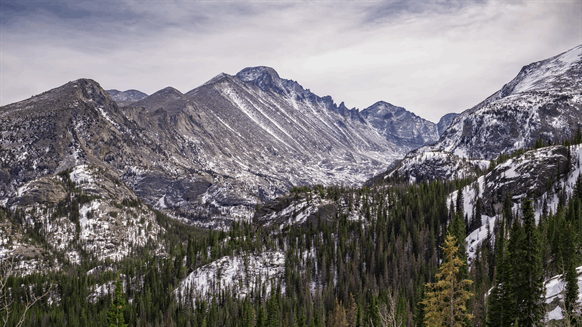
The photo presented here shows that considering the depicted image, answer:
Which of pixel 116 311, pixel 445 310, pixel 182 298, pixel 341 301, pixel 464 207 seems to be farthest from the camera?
pixel 464 207

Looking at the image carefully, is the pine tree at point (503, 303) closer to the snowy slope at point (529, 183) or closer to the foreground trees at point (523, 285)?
the foreground trees at point (523, 285)

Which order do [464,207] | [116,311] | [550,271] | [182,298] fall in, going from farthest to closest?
[464,207], [182,298], [550,271], [116,311]

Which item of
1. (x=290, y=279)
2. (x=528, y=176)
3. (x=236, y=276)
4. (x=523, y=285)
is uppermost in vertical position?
(x=528, y=176)

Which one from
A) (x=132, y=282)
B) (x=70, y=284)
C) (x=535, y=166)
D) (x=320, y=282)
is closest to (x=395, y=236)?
(x=320, y=282)

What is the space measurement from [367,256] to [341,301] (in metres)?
36.9

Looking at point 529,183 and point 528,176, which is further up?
point 528,176

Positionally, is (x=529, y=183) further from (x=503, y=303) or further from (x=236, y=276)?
(x=503, y=303)

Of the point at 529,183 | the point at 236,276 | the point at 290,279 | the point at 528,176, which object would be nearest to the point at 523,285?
the point at 290,279

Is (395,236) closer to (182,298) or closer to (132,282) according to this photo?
(182,298)

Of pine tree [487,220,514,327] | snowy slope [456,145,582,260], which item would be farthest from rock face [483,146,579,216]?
pine tree [487,220,514,327]

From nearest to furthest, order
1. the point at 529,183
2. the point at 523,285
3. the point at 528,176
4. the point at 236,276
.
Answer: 1. the point at 523,285
2. the point at 529,183
3. the point at 236,276
4. the point at 528,176

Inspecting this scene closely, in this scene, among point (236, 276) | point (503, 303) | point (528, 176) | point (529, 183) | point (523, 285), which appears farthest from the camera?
point (528, 176)

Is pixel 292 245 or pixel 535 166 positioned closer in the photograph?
pixel 535 166

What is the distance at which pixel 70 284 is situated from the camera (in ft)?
626
